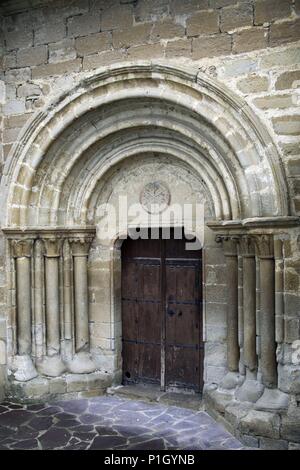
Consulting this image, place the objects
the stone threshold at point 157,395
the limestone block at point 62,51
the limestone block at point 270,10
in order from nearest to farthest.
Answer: the limestone block at point 270,10, the limestone block at point 62,51, the stone threshold at point 157,395

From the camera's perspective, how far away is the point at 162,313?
5.38 metres

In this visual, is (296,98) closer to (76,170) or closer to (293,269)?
(293,269)

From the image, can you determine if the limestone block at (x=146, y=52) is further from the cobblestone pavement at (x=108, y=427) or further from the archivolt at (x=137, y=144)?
the cobblestone pavement at (x=108, y=427)

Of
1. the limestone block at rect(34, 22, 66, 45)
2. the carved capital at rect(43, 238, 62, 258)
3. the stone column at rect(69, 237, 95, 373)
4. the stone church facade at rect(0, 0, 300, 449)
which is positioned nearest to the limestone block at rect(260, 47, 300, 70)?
the stone church facade at rect(0, 0, 300, 449)

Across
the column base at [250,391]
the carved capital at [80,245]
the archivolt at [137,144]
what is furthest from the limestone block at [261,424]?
the carved capital at [80,245]

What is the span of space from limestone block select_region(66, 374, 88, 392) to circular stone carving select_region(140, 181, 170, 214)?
2112 millimetres

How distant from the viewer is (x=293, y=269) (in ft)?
13.1

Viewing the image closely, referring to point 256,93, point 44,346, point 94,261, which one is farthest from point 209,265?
point 44,346

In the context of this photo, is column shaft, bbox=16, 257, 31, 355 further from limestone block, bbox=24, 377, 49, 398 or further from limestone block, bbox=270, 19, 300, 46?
limestone block, bbox=270, 19, 300, 46

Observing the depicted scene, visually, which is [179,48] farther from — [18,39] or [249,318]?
[249,318]

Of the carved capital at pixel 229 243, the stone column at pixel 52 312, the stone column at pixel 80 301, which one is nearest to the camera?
the carved capital at pixel 229 243

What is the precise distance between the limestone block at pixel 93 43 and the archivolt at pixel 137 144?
33 centimetres

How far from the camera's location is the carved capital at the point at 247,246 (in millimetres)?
4281

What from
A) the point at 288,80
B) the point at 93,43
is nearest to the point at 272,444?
the point at 288,80
